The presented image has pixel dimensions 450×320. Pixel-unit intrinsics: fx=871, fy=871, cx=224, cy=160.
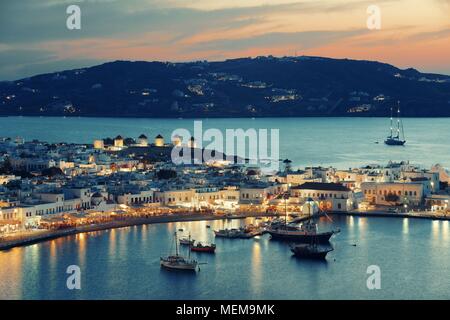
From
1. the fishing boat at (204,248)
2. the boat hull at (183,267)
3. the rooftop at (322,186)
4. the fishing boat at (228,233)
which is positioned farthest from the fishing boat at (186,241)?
the rooftop at (322,186)

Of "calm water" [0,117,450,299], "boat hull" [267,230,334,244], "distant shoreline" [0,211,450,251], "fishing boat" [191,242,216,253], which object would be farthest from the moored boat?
"distant shoreline" [0,211,450,251]

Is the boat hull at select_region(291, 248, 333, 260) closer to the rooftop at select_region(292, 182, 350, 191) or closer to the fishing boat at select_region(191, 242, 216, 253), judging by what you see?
A: the fishing boat at select_region(191, 242, 216, 253)

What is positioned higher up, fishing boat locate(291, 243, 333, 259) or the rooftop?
the rooftop

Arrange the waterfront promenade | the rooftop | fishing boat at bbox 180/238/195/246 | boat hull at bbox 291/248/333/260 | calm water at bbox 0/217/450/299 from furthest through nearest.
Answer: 1. the rooftop
2. the waterfront promenade
3. fishing boat at bbox 180/238/195/246
4. boat hull at bbox 291/248/333/260
5. calm water at bbox 0/217/450/299

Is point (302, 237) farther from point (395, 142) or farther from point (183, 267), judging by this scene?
point (395, 142)

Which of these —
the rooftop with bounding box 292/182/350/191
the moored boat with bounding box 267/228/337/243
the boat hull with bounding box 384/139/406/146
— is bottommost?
the moored boat with bounding box 267/228/337/243

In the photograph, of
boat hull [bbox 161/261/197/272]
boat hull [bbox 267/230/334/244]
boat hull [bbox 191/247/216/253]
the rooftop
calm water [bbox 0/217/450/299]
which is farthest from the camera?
the rooftop

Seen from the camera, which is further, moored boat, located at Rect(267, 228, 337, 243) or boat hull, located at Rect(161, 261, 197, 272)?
moored boat, located at Rect(267, 228, 337, 243)
